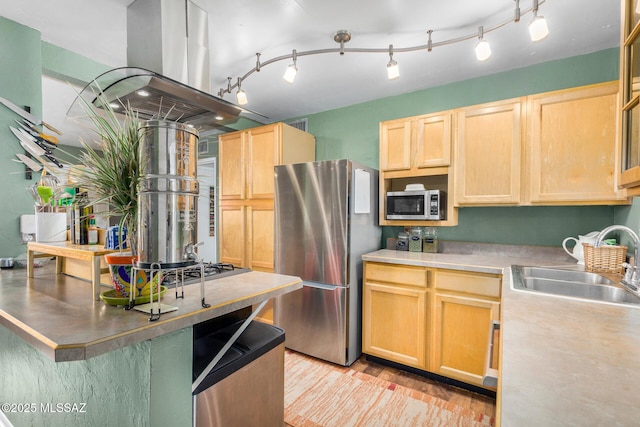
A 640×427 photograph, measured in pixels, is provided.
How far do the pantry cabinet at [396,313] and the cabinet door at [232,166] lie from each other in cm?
Answer: 179

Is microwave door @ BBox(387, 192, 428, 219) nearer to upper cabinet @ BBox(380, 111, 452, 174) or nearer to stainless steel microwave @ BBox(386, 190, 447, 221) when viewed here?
stainless steel microwave @ BBox(386, 190, 447, 221)

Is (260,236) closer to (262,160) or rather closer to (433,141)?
(262,160)


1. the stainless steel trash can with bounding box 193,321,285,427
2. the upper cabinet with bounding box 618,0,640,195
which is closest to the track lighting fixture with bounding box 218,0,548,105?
the upper cabinet with bounding box 618,0,640,195

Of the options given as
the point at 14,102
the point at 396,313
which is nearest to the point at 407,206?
the point at 396,313

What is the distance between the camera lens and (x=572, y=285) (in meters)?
1.70

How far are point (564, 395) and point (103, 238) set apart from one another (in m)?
1.74

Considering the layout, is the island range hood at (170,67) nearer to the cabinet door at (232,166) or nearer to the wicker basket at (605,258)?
the cabinet door at (232,166)

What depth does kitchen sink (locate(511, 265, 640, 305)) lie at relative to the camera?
151cm

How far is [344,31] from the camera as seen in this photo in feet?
6.73

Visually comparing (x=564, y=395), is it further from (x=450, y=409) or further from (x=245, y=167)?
(x=245, y=167)

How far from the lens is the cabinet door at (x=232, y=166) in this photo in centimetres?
343

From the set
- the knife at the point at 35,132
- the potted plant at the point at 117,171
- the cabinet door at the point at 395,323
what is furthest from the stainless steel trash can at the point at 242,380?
the knife at the point at 35,132

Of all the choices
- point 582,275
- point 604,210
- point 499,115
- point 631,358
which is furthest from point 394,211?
point 631,358

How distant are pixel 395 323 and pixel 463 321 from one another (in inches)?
21.0
